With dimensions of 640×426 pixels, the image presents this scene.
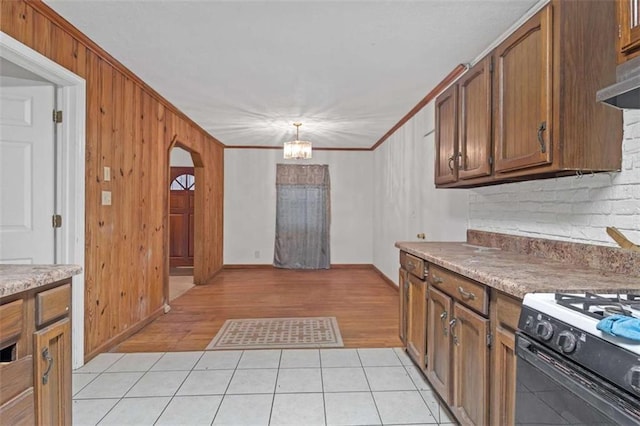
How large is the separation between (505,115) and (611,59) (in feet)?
1.47

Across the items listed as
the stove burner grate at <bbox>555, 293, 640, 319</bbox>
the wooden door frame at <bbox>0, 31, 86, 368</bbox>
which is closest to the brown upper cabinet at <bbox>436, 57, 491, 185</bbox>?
the stove burner grate at <bbox>555, 293, 640, 319</bbox>

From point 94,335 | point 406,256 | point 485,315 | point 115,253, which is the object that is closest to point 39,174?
point 115,253

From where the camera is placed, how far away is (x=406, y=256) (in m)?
2.47

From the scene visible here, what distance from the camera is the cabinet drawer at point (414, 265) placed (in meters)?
2.14

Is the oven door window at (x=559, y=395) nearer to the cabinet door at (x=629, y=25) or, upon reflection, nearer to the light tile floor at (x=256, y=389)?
the light tile floor at (x=256, y=389)

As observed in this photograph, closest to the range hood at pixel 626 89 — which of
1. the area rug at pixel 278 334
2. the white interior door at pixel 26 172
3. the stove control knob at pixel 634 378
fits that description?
the stove control knob at pixel 634 378

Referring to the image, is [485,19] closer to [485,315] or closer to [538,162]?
[538,162]

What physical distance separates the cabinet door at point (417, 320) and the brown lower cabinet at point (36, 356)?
5.94 ft

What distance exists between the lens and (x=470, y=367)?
153 cm

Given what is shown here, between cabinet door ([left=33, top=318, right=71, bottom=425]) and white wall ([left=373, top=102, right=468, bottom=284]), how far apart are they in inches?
106

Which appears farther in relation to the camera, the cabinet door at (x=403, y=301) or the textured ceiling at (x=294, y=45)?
the cabinet door at (x=403, y=301)

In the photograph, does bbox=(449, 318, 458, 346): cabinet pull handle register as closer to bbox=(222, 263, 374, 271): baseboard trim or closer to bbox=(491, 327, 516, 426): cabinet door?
bbox=(491, 327, 516, 426): cabinet door

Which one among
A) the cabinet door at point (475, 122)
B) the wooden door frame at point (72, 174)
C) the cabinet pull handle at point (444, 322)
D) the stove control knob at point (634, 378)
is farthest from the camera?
the wooden door frame at point (72, 174)

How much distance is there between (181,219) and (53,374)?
590cm
